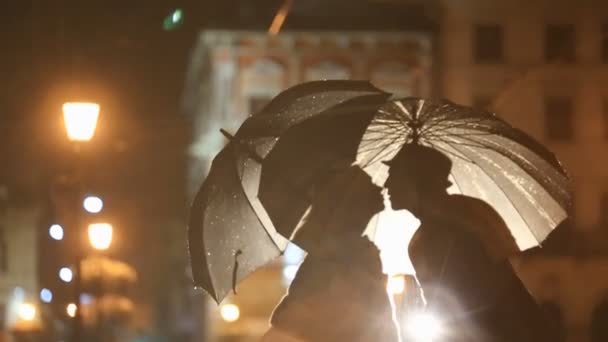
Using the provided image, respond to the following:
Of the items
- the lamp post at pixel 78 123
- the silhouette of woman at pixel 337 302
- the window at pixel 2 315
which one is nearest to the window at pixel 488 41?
the window at pixel 2 315

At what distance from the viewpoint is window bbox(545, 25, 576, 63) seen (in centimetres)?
4122

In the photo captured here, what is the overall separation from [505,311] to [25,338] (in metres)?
19.5

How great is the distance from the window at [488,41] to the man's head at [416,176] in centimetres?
3613

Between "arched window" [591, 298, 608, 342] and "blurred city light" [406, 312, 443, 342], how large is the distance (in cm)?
3412

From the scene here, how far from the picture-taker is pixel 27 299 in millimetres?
25984

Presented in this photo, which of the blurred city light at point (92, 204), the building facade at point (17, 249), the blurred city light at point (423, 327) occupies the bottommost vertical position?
the blurred city light at point (423, 327)

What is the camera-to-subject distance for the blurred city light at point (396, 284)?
16.8 feet

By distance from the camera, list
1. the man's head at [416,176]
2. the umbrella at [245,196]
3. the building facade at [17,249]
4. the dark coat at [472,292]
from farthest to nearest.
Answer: the building facade at [17,249] < the umbrella at [245,196] < the man's head at [416,176] < the dark coat at [472,292]

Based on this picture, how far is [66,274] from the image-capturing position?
1361 centimetres

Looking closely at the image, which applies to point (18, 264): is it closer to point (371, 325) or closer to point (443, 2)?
point (443, 2)

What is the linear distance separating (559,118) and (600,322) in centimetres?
681

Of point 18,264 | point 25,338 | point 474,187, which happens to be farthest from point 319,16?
point 474,187

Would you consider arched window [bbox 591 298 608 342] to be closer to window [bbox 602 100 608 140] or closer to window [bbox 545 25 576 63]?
window [bbox 602 100 608 140]

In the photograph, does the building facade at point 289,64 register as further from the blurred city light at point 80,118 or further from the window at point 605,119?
the blurred city light at point 80,118
